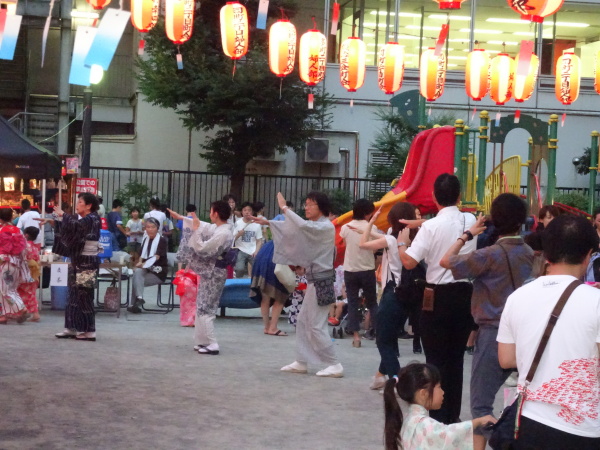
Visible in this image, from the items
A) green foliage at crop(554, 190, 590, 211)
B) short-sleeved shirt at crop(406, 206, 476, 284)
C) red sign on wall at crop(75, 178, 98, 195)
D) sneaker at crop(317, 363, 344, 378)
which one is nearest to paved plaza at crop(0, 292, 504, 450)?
sneaker at crop(317, 363, 344, 378)

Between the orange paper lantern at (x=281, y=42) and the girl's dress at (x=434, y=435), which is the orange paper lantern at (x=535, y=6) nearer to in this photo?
the orange paper lantern at (x=281, y=42)

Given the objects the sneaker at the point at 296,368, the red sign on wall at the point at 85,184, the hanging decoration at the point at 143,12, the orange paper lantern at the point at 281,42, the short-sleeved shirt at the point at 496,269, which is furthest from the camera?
the red sign on wall at the point at 85,184

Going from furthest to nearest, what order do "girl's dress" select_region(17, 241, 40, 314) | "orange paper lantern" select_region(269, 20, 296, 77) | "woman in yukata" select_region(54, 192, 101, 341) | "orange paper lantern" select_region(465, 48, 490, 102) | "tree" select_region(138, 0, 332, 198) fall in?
"tree" select_region(138, 0, 332, 198), "orange paper lantern" select_region(465, 48, 490, 102), "orange paper lantern" select_region(269, 20, 296, 77), "girl's dress" select_region(17, 241, 40, 314), "woman in yukata" select_region(54, 192, 101, 341)

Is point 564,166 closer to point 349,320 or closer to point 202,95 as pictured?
point 202,95

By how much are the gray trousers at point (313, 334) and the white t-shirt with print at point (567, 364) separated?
A: 19.1 ft

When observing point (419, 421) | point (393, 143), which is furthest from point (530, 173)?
point (393, 143)

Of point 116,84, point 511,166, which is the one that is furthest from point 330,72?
point 511,166

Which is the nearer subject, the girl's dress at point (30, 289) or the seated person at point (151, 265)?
the girl's dress at point (30, 289)

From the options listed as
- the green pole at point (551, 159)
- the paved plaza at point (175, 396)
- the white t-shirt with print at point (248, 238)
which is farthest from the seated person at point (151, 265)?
the green pole at point (551, 159)

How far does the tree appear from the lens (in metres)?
22.3

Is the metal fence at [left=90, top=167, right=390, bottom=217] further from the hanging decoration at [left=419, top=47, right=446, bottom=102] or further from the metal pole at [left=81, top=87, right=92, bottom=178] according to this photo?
the hanging decoration at [left=419, top=47, right=446, bottom=102]

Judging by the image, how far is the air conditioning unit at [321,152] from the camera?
2577cm

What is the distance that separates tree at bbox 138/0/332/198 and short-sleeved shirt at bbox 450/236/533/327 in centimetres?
1591

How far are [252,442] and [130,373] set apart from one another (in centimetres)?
282
